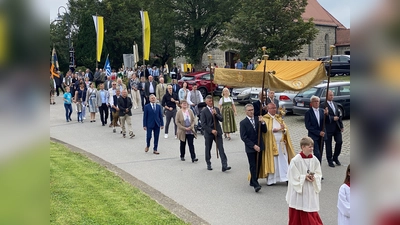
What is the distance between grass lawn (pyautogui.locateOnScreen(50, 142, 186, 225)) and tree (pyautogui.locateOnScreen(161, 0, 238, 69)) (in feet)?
98.7

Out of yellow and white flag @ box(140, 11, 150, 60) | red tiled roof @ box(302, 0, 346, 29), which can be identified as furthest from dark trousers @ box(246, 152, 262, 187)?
red tiled roof @ box(302, 0, 346, 29)

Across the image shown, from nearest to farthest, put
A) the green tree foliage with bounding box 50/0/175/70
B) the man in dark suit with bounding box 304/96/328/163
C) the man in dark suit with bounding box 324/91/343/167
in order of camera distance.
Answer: the man in dark suit with bounding box 304/96/328/163
the man in dark suit with bounding box 324/91/343/167
the green tree foliage with bounding box 50/0/175/70

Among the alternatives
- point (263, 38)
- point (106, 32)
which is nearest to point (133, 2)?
point (106, 32)

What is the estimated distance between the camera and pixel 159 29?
154ft

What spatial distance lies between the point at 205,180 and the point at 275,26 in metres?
20.6

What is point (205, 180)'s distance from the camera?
11961 millimetres

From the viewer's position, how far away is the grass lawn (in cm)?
782

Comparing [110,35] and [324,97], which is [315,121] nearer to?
[324,97]

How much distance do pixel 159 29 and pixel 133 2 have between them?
13.7 meters

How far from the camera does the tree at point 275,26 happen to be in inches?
1192

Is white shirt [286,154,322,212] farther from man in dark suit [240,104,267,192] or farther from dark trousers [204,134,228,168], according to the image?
dark trousers [204,134,228,168]

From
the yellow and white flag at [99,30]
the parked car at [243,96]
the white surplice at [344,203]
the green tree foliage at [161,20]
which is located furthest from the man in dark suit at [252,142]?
the green tree foliage at [161,20]

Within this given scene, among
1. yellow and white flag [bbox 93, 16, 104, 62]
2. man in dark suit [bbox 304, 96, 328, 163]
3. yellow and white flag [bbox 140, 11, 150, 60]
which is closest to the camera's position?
man in dark suit [bbox 304, 96, 328, 163]

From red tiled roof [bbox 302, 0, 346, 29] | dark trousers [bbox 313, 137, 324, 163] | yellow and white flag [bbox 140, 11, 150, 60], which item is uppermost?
Answer: red tiled roof [bbox 302, 0, 346, 29]
